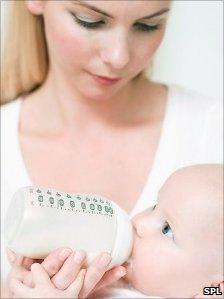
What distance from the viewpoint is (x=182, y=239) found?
73cm

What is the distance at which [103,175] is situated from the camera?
2.83 ft

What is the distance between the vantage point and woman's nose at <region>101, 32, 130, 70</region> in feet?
2.74

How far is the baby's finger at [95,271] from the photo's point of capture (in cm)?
68

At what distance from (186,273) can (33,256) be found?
0.19m

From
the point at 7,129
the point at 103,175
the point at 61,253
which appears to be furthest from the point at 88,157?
the point at 61,253

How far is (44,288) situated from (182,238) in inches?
7.1

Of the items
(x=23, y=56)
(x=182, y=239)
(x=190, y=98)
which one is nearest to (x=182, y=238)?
(x=182, y=239)

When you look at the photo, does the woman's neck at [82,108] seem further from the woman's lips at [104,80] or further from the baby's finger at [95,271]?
the baby's finger at [95,271]

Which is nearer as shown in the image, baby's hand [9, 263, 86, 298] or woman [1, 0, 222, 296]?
baby's hand [9, 263, 86, 298]

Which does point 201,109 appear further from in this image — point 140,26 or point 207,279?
point 207,279

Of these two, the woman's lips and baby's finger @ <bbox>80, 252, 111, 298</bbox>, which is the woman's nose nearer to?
the woman's lips

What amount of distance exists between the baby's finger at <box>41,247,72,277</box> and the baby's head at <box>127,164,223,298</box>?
0.11 metres

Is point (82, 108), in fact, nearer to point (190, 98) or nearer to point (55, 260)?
point (190, 98)

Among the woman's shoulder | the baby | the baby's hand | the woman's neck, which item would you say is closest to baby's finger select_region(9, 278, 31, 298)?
the baby's hand
